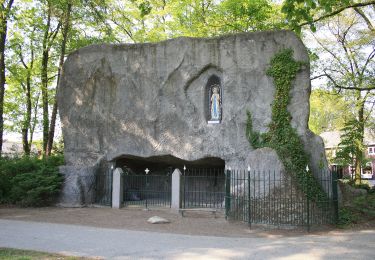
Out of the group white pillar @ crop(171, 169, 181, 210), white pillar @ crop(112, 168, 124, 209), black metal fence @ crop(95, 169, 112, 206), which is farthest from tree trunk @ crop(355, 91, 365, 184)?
black metal fence @ crop(95, 169, 112, 206)

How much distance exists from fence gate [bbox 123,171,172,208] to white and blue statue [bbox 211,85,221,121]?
3438 mm

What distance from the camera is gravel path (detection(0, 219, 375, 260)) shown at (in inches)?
310

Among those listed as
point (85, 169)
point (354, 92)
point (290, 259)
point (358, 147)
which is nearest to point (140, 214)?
point (85, 169)

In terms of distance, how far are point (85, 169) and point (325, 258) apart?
12.3m

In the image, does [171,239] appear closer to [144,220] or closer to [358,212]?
[144,220]

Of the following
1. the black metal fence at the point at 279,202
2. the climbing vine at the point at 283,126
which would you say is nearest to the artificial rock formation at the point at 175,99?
the climbing vine at the point at 283,126

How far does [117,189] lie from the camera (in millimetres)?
16766

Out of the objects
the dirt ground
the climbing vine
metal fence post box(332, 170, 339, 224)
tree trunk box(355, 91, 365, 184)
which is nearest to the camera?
the dirt ground

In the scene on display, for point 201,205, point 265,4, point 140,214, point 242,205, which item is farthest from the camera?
point 265,4

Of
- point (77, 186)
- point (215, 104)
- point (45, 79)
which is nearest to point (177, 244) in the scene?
point (215, 104)

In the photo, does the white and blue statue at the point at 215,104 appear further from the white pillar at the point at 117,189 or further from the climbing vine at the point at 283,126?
the white pillar at the point at 117,189

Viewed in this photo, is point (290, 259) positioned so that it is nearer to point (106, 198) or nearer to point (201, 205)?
point (201, 205)

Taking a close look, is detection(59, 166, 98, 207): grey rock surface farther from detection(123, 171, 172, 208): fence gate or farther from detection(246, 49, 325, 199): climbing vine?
detection(246, 49, 325, 199): climbing vine

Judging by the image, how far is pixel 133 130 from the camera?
18000mm
